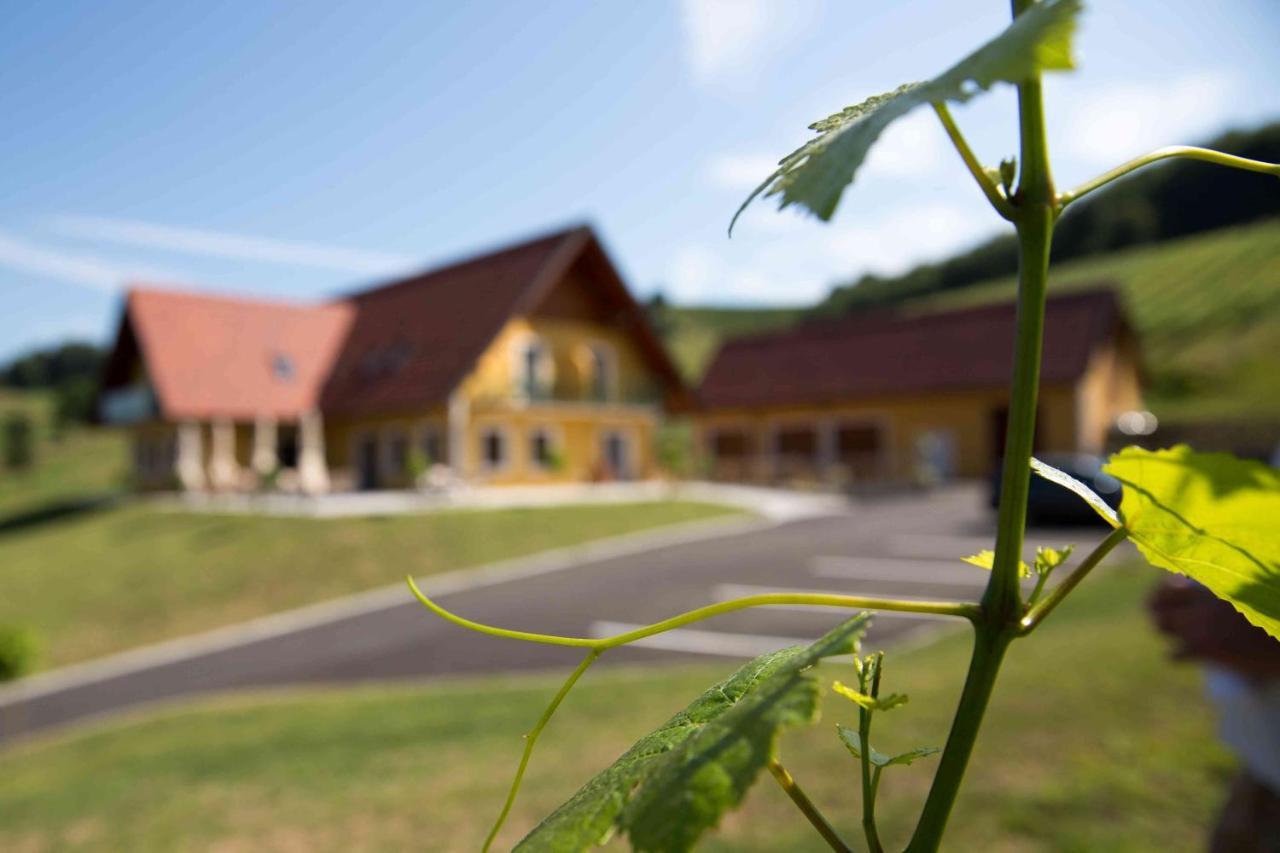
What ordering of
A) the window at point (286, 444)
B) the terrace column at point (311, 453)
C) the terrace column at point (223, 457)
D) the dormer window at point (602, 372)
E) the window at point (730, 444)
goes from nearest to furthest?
the terrace column at point (311, 453), the terrace column at point (223, 457), the dormer window at point (602, 372), the window at point (286, 444), the window at point (730, 444)

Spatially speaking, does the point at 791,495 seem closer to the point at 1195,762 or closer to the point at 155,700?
the point at 155,700

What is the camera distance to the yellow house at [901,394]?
1936 centimetres

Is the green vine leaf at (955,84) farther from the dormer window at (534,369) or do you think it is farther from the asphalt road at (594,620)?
the dormer window at (534,369)

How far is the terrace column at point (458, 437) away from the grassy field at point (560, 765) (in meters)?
10.6

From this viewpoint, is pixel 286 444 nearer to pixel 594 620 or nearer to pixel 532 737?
pixel 594 620

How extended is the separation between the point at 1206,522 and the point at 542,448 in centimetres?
1952

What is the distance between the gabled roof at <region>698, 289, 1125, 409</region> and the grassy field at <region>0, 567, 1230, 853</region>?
1228cm

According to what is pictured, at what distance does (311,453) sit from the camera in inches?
796

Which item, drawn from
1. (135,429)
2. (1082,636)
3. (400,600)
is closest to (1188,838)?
(1082,636)

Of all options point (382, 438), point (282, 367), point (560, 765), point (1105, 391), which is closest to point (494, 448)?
point (382, 438)

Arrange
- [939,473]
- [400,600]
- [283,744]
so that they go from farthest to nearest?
[939,473], [400,600], [283,744]

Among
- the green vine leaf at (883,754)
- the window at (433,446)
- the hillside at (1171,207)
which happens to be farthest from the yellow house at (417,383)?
the green vine leaf at (883,754)

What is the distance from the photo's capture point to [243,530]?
14328 mm

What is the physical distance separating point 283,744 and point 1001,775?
4592 millimetres
